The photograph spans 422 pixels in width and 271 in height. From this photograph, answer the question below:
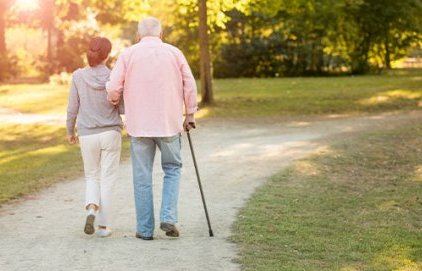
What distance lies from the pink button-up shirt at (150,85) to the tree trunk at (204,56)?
16048mm

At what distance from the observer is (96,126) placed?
8.13 m

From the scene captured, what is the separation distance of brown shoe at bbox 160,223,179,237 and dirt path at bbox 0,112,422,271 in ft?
0.23

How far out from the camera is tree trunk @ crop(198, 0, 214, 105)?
23844 millimetres

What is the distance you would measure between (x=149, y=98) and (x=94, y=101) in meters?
0.59

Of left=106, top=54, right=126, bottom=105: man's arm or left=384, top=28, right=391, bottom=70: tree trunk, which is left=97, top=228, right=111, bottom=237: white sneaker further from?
left=384, top=28, right=391, bottom=70: tree trunk

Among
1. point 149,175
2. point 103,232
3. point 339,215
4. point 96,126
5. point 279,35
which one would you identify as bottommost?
point 339,215

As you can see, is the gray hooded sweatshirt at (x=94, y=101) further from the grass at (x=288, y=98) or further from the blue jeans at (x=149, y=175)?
the grass at (x=288, y=98)

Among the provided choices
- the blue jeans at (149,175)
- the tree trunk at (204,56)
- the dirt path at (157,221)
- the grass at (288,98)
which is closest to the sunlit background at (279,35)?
the grass at (288,98)

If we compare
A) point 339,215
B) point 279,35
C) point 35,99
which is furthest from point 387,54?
point 339,215

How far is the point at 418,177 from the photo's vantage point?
44.7ft

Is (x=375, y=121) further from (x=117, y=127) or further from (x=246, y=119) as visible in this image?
(x=117, y=127)

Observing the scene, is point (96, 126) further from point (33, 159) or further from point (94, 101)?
point (33, 159)

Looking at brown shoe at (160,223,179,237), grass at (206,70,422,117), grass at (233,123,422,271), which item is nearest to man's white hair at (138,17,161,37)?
brown shoe at (160,223,179,237)

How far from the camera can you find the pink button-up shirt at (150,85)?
25.8ft
